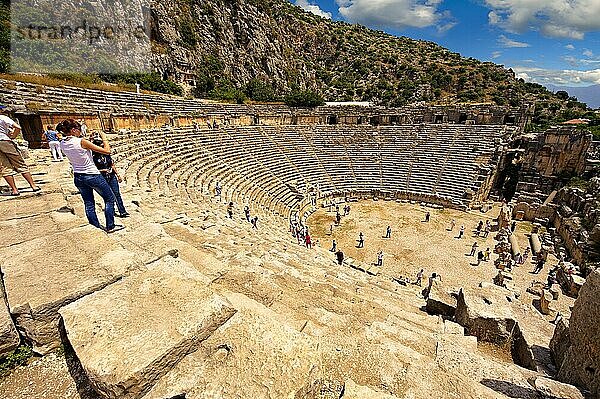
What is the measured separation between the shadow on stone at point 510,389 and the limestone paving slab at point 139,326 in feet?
7.95

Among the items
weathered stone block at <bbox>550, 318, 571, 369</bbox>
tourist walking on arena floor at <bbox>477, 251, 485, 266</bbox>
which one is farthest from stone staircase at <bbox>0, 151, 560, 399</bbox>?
tourist walking on arena floor at <bbox>477, 251, 485, 266</bbox>

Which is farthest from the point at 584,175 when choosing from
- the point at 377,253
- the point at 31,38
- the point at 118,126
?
the point at 31,38

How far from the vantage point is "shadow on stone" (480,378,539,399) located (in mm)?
2551

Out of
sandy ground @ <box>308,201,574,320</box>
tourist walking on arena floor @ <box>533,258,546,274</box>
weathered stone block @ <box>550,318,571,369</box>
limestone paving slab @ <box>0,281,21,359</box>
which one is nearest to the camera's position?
limestone paving slab @ <box>0,281,21,359</box>

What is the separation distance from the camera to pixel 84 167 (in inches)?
155

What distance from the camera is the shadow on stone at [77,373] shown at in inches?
70.2

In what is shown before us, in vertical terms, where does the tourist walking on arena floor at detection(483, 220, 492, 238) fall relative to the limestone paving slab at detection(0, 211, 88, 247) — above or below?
below

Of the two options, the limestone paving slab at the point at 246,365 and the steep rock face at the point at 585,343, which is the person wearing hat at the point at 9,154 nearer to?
the limestone paving slab at the point at 246,365

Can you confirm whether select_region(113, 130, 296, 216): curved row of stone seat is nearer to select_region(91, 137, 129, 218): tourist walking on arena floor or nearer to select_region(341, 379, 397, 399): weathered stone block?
select_region(91, 137, 129, 218): tourist walking on arena floor

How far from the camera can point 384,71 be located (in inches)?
1949

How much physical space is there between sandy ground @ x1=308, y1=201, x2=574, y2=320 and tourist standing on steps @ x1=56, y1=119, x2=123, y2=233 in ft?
33.8

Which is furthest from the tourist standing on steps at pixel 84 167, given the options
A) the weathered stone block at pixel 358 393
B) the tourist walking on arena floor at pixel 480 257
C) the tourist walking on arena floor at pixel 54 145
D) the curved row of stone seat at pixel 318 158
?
the tourist walking on arena floor at pixel 480 257

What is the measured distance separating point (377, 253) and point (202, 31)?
40428mm

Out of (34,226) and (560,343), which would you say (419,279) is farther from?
(34,226)
